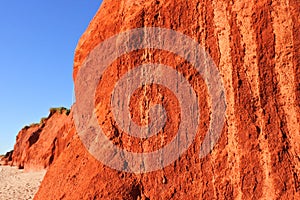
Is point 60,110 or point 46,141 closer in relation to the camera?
point 46,141

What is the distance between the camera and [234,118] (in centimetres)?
580

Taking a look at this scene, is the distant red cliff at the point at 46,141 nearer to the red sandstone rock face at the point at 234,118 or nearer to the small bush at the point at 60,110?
the small bush at the point at 60,110

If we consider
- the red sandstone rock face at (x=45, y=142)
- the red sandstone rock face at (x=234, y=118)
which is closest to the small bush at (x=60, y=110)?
the red sandstone rock face at (x=45, y=142)

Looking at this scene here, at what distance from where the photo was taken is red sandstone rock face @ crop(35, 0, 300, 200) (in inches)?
214

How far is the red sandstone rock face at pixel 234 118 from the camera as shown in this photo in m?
5.43

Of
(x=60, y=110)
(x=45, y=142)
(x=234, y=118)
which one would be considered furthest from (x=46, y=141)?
(x=234, y=118)

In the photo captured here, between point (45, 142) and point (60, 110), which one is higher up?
point (60, 110)

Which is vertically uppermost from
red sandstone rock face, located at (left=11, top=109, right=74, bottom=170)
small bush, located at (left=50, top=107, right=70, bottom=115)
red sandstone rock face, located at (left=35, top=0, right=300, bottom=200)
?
small bush, located at (left=50, top=107, right=70, bottom=115)

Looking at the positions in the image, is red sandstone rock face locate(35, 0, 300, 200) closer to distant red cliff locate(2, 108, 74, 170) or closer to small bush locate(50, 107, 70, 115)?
distant red cliff locate(2, 108, 74, 170)

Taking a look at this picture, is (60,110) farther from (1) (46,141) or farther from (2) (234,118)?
(2) (234,118)

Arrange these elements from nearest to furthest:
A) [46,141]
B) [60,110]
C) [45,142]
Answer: [46,141]
[45,142]
[60,110]

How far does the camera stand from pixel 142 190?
6.14 metres

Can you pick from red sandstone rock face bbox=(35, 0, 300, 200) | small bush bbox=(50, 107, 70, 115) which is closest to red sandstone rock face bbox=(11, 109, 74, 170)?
small bush bbox=(50, 107, 70, 115)

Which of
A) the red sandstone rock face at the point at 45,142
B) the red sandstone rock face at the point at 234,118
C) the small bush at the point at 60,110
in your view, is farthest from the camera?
the small bush at the point at 60,110
